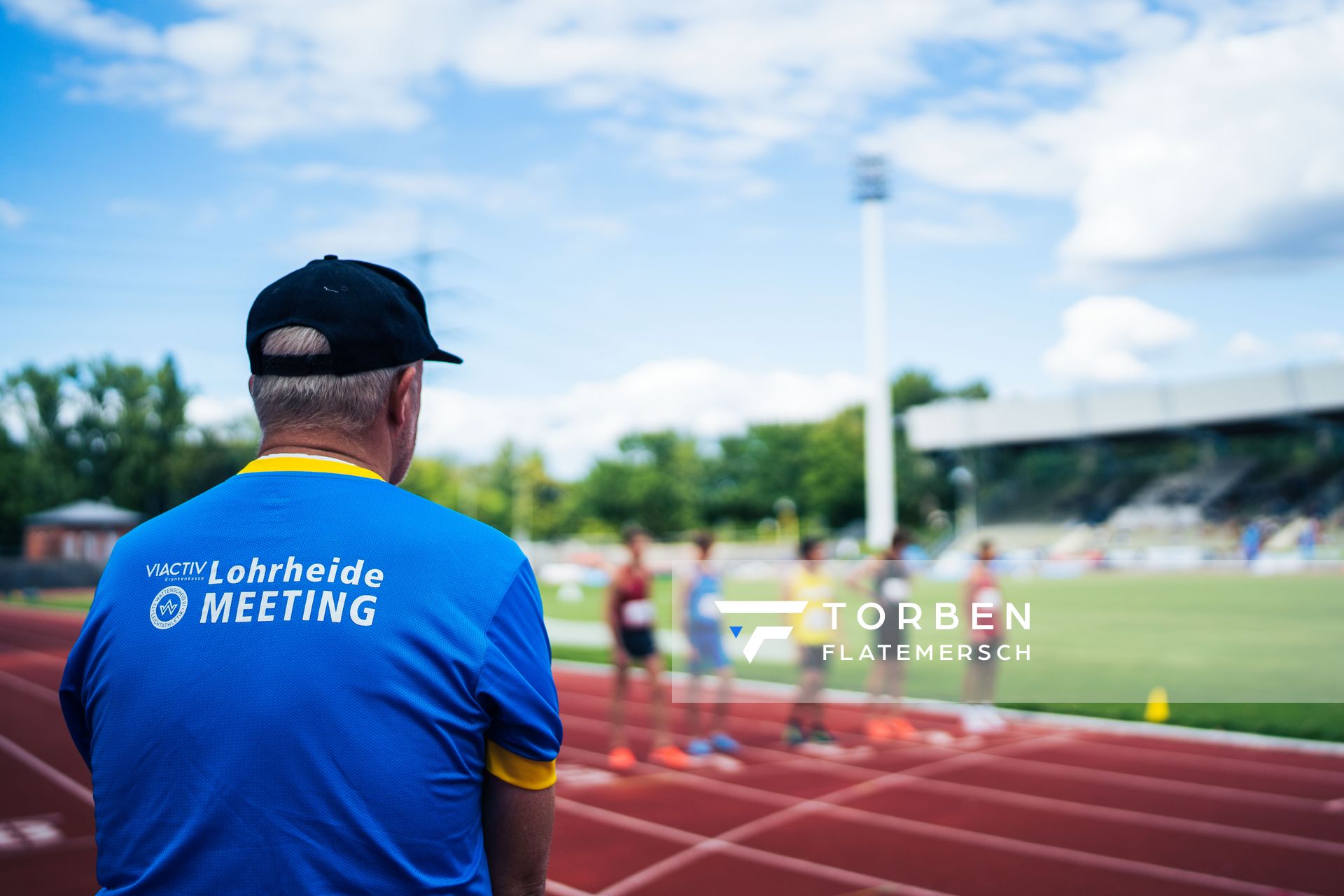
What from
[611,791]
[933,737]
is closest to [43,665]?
[611,791]

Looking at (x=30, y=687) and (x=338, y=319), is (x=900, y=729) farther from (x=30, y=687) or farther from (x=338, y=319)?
(x=30, y=687)

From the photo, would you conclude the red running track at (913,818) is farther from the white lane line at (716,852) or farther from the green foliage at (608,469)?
the green foliage at (608,469)

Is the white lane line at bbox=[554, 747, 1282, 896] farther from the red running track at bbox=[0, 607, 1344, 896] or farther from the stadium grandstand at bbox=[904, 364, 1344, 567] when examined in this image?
the stadium grandstand at bbox=[904, 364, 1344, 567]

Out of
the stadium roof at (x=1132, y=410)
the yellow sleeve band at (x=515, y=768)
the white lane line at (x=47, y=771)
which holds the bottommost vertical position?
the white lane line at (x=47, y=771)

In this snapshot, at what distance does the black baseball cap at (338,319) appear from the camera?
1436mm

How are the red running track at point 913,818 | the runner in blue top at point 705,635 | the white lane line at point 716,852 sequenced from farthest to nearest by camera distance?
the runner in blue top at point 705,635
the red running track at point 913,818
the white lane line at point 716,852

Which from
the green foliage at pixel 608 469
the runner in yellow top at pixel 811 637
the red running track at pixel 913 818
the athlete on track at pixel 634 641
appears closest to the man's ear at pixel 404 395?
the red running track at pixel 913 818

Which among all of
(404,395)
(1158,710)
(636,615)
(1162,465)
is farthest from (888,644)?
(1162,465)

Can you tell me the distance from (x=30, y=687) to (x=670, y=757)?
28.1 feet

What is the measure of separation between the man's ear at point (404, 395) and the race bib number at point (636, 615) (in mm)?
7974

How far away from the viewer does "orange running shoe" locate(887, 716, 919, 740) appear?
10.3m

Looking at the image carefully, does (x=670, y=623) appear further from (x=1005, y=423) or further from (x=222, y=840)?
(x=1005, y=423)

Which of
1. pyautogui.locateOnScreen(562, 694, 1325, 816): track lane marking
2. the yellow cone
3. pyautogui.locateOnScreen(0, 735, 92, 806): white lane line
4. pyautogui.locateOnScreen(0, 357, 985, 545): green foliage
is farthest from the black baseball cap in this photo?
pyautogui.locateOnScreen(0, 357, 985, 545): green foliage

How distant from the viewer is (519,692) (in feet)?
4.30
